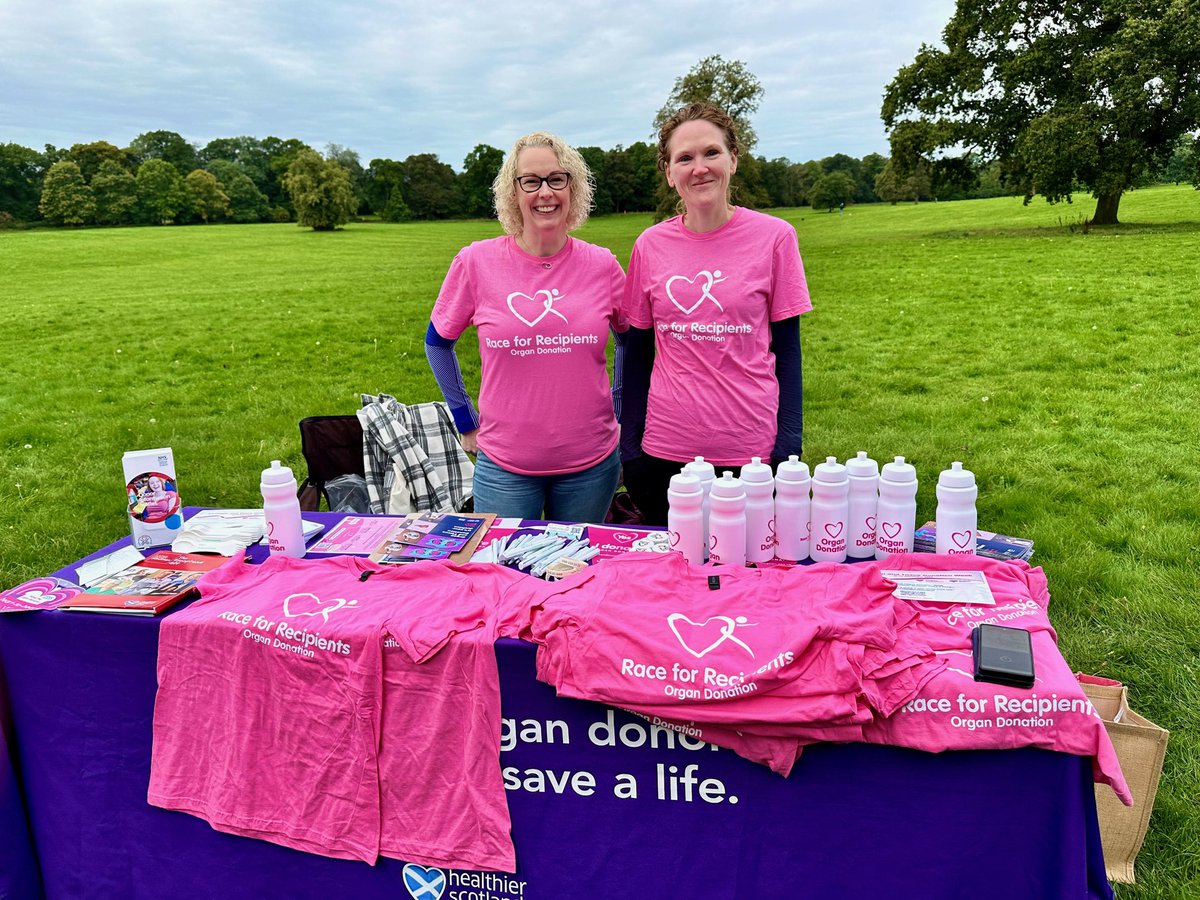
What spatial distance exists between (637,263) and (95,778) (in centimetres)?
239

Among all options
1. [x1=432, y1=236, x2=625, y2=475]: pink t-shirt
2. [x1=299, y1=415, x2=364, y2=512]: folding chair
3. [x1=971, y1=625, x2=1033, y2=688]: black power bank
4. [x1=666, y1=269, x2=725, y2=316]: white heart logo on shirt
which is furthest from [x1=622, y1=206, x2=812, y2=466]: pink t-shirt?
[x1=299, y1=415, x2=364, y2=512]: folding chair

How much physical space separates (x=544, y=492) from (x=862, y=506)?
1280 millimetres

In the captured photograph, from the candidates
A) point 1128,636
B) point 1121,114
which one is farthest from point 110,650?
point 1121,114

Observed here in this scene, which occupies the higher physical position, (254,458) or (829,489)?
(829,489)

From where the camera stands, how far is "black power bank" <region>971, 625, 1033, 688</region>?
5.67ft

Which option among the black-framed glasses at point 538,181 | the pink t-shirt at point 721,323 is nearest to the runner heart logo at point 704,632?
the pink t-shirt at point 721,323

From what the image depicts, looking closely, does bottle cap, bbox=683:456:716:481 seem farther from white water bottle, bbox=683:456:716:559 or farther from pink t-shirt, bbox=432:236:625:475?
pink t-shirt, bbox=432:236:625:475

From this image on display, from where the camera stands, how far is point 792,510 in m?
2.23

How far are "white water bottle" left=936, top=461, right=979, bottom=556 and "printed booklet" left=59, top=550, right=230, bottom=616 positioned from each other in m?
2.21

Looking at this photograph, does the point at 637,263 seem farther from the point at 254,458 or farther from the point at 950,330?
the point at 950,330

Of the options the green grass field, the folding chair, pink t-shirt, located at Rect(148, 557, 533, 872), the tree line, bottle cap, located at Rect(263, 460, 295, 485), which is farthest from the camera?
the tree line

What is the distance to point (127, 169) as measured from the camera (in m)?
60.4

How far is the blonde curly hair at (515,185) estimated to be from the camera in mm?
2867

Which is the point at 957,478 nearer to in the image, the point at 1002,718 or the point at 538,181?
the point at 1002,718
